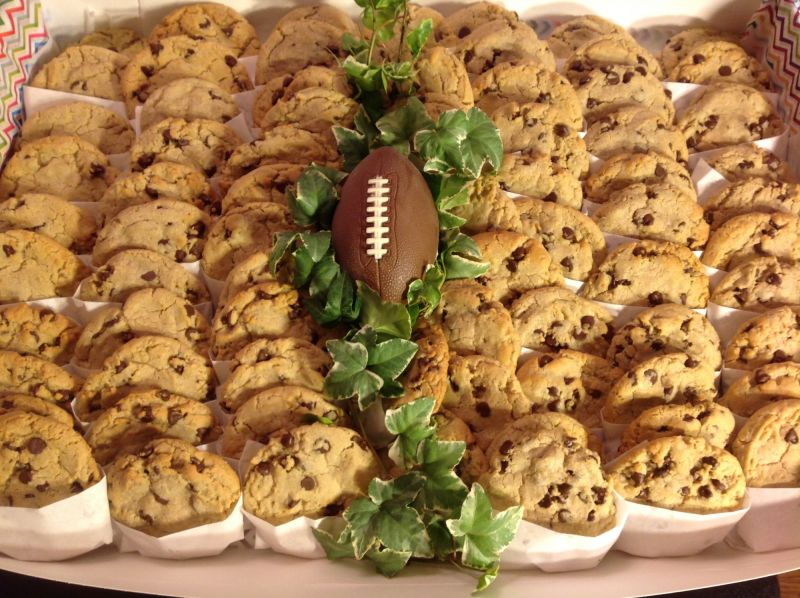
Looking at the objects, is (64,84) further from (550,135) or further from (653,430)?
(653,430)

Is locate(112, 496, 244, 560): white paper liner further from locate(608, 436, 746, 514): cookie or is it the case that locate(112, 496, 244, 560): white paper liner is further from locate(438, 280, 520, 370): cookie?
locate(608, 436, 746, 514): cookie

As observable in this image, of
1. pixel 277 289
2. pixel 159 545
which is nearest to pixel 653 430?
pixel 277 289

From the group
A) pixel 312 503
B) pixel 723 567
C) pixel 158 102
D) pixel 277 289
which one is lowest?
pixel 723 567

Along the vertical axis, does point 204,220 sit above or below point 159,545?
above

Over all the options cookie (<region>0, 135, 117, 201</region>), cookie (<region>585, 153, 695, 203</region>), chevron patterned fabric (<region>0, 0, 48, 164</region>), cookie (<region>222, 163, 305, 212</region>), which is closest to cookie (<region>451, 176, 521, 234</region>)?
cookie (<region>585, 153, 695, 203</region>)

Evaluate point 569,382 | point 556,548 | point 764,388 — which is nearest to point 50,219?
point 569,382

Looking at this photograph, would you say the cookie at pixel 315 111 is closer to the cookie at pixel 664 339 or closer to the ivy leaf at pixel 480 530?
the cookie at pixel 664 339

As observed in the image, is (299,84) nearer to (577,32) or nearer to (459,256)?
(459,256)
